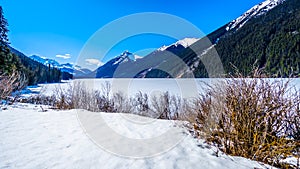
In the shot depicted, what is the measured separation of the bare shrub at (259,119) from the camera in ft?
10.7

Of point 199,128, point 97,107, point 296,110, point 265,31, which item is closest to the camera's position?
point 296,110

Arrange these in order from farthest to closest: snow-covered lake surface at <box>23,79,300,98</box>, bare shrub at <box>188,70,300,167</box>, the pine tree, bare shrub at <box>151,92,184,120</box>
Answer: the pine tree
bare shrub at <box>151,92,184,120</box>
snow-covered lake surface at <box>23,79,300,98</box>
bare shrub at <box>188,70,300,167</box>

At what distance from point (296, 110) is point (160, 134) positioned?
2.98 metres

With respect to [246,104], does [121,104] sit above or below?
below

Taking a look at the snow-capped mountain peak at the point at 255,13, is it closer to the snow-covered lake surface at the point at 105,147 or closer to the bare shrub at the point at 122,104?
the bare shrub at the point at 122,104

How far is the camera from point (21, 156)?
10.3 feet

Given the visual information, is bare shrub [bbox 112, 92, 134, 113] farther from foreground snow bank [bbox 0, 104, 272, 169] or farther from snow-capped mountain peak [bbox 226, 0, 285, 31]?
snow-capped mountain peak [bbox 226, 0, 285, 31]

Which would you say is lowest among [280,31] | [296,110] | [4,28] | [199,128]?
[199,128]

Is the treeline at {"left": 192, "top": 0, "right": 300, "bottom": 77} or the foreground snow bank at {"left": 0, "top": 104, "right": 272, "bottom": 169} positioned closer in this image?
the foreground snow bank at {"left": 0, "top": 104, "right": 272, "bottom": 169}

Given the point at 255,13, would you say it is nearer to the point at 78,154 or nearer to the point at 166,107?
the point at 166,107

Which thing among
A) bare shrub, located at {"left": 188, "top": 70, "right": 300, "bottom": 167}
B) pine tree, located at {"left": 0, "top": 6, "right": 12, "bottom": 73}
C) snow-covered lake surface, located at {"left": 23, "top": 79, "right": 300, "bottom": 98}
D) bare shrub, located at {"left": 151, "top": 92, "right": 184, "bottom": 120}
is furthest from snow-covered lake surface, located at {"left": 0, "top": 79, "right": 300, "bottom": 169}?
pine tree, located at {"left": 0, "top": 6, "right": 12, "bottom": 73}

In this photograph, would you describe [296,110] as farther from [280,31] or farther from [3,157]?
[280,31]

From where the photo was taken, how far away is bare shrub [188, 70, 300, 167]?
129 inches

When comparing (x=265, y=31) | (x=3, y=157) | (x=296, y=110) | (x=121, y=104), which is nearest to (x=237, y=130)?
(x=296, y=110)
